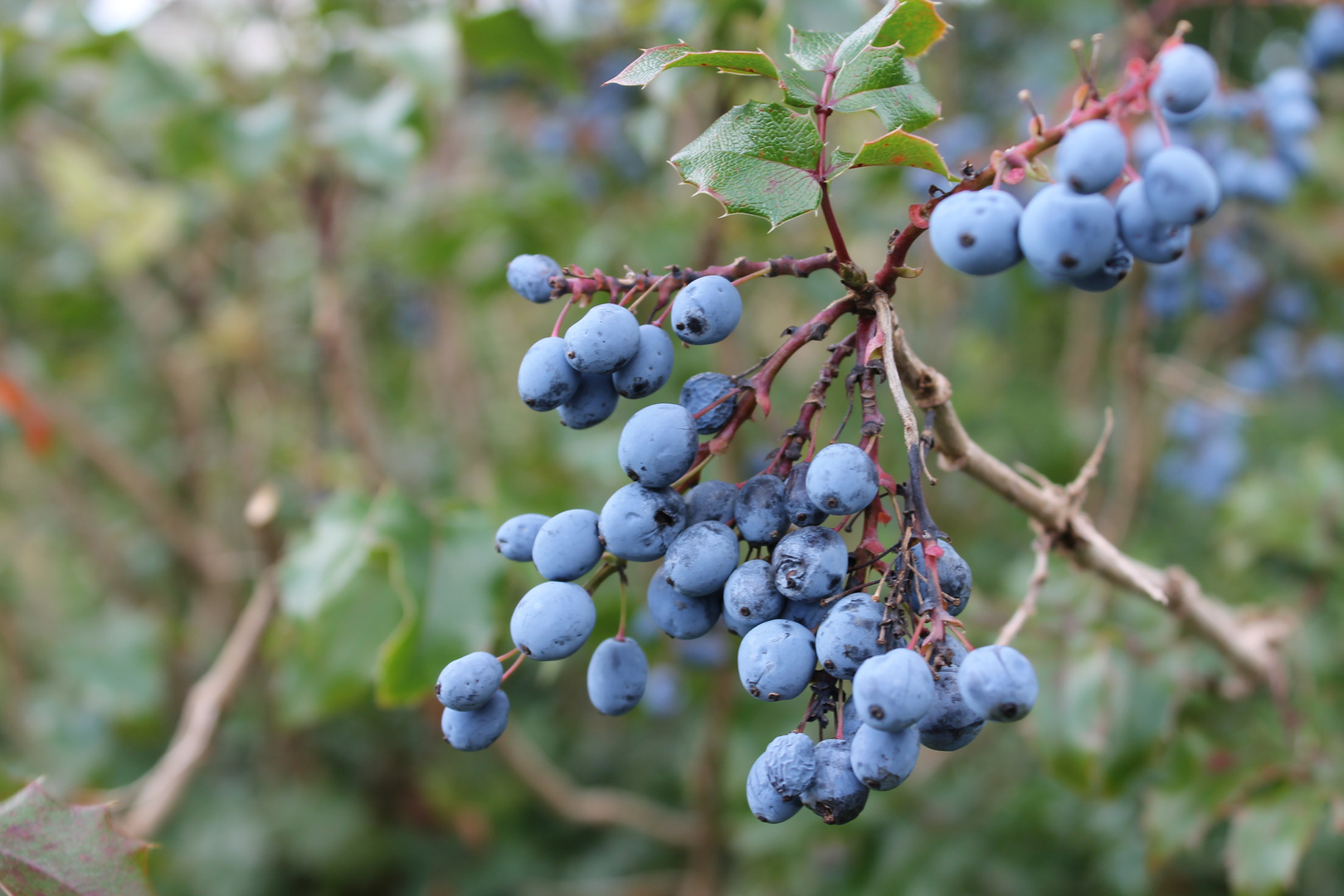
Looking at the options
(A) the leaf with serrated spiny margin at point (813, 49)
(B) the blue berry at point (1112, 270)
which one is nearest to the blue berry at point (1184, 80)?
(B) the blue berry at point (1112, 270)

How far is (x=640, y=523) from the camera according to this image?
61 centimetres

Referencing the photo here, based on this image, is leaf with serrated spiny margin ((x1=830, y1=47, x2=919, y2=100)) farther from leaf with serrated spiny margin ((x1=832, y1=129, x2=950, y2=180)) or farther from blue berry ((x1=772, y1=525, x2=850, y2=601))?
blue berry ((x1=772, y1=525, x2=850, y2=601))

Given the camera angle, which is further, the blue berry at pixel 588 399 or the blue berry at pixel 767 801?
the blue berry at pixel 588 399

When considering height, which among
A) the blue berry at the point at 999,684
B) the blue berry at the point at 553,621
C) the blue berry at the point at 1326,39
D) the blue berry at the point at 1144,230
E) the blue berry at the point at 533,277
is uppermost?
the blue berry at the point at 1144,230

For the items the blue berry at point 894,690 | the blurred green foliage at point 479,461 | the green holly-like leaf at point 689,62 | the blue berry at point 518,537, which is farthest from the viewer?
the blurred green foliage at point 479,461

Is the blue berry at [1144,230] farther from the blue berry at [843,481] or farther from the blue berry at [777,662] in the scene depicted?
the blue berry at [777,662]

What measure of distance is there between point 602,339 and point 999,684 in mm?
324

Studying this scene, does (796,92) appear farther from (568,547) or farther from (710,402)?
(568,547)

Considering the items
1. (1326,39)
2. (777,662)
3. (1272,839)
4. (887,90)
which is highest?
(887,90)

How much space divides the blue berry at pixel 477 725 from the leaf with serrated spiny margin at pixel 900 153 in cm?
45

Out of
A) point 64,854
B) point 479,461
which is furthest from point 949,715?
point 479,461

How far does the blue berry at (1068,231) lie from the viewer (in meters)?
0.55

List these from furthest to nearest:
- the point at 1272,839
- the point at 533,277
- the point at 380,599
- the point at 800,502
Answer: the point at 380,599, the point at 1272,839, the point at 533,277, the point at 800,502

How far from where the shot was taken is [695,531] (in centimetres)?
60
